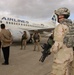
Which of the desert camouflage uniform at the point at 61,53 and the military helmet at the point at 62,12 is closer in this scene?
the desert camouflage uniform at the point at 61,53

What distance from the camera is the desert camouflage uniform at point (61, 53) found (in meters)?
3.85

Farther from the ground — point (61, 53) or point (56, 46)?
point (56, 46)

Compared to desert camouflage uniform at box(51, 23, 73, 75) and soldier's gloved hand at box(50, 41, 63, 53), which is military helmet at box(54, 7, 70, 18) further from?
soldier's gloved hand at box(50, 41, 63, 53)

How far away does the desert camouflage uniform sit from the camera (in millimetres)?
3850

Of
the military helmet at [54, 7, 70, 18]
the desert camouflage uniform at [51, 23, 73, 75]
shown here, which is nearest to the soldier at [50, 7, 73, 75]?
the desert camouflage uniform at [51, 23, 73, 75]

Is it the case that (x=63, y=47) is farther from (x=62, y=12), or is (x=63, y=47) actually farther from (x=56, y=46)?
(x=62, y=12)

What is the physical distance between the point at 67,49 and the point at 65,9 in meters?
0.71

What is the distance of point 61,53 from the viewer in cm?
390

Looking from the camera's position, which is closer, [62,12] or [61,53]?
[61,53]

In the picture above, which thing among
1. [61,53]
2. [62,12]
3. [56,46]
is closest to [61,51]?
[61,53]

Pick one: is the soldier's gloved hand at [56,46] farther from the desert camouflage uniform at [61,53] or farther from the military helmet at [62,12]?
the military helmet at [62,12]

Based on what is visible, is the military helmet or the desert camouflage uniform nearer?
the desert camouflage uniform

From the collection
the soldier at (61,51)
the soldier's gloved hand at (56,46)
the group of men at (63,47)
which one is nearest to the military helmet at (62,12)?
the group of men at (63,47)

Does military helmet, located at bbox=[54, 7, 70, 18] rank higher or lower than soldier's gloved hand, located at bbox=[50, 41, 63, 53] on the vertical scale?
higher
